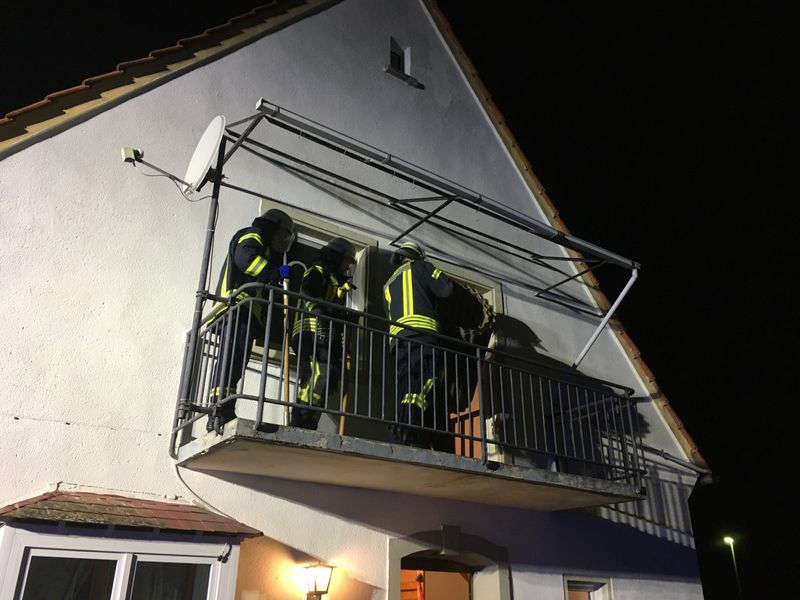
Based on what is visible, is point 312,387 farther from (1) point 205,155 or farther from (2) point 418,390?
(1) point 205,155

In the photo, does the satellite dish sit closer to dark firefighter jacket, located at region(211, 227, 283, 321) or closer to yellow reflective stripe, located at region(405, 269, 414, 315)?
dark firefighter jacket, located at region(211, 227, 283, 321)

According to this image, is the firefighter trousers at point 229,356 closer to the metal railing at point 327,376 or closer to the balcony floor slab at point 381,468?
the metal railing at point 327,376

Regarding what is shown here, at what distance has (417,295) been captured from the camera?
6.80 m

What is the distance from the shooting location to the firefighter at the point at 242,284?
539 cm

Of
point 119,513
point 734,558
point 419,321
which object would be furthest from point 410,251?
point 734,558

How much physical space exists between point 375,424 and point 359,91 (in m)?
4.15

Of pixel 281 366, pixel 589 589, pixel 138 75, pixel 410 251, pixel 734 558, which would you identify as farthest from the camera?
pixel 734 558

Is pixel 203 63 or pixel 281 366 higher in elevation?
pixel 203 63

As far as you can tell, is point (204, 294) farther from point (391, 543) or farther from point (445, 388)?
point (391, 543)

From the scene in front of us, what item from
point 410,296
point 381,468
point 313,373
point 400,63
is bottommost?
point 381,468

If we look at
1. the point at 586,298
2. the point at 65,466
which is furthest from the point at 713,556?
the point at 65,466

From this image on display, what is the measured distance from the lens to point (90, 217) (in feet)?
19.6

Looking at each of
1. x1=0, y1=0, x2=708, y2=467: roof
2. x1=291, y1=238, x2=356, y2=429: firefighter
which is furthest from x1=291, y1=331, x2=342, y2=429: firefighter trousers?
x1=0, y1=0, x2=708, y2=467: roof

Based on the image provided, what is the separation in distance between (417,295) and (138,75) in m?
3.33
